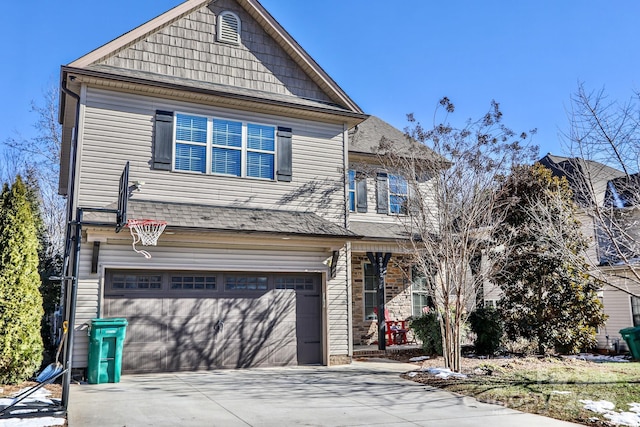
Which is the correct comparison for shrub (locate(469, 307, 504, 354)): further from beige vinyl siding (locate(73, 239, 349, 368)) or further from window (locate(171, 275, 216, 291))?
window (locate(171, 275, 216, 291))

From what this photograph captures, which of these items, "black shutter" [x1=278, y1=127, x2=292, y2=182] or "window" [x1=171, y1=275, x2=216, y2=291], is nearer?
"window" [x1=171, y1=275, x2=216, y2=291]

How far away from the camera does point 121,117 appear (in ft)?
36.6

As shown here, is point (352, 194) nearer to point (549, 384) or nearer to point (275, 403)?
→ point (549, 384)

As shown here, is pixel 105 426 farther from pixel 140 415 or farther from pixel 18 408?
pixel 18 408

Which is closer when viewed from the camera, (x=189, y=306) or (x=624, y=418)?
(x=624, y=418)

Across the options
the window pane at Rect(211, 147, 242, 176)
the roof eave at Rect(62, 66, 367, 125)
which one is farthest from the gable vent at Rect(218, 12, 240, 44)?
the window pane at Rect(211, 147, 242, 176)

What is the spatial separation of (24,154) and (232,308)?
1834cm

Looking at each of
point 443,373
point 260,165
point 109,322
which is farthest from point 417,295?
point 109,322

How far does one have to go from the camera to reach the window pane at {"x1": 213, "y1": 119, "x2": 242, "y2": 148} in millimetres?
12031

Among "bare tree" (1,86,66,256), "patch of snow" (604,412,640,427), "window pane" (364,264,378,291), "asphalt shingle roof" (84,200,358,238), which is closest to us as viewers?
"patch of snow" (604,412,640,427)

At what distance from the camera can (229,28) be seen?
508 inches

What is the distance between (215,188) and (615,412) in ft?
27.7

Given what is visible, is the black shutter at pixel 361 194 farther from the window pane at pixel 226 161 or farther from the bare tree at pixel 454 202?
the window pane at pixel 226 161

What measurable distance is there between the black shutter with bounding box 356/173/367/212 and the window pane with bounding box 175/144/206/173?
556 centimetres
